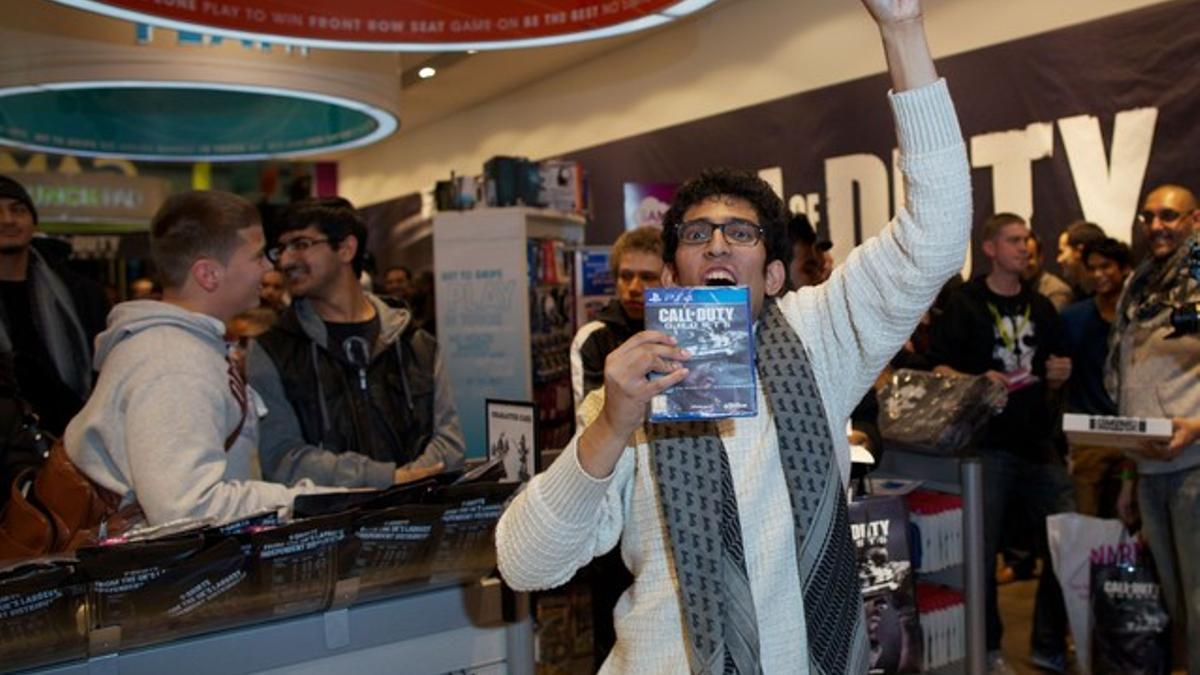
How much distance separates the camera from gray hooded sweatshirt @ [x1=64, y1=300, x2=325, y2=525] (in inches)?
75.0

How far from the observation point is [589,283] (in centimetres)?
615

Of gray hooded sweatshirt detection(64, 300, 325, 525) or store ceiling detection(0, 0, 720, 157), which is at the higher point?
store ceiling detection(0, 0, 720, 157)

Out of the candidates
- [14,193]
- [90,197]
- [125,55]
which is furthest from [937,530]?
[90,197]

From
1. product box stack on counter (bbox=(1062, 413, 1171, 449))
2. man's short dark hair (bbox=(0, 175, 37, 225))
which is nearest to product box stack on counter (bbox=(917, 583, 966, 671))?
product box stack on counter (bbox=(1062, 413, 1171, 449))

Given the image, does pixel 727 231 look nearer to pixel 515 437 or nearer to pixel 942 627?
pixel 515 437

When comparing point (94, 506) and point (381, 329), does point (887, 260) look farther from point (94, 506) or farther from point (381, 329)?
point (381, 329)

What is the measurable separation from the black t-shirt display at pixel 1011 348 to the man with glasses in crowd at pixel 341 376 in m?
2.45

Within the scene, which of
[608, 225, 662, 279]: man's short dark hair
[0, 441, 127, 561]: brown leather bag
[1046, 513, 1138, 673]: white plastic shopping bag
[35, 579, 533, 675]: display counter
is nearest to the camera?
[35, 579, 533, 675]: display counter

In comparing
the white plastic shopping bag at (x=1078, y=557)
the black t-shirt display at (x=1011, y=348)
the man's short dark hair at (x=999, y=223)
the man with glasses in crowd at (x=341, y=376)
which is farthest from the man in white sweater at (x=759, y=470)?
the man's short dark hair at (x=999, y=223)

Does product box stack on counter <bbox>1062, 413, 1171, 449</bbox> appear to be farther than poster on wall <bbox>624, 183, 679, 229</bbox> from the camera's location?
No

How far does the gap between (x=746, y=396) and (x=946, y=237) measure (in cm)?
38

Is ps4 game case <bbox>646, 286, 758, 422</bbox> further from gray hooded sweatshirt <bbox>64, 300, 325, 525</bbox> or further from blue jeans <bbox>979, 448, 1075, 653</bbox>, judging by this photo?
blue jeans <bbox>979, 448, 1075, 653</bbox>

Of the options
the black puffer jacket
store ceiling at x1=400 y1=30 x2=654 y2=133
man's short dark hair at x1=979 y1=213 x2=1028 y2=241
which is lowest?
the black puffer jacket

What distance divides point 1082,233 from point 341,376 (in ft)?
13.3
